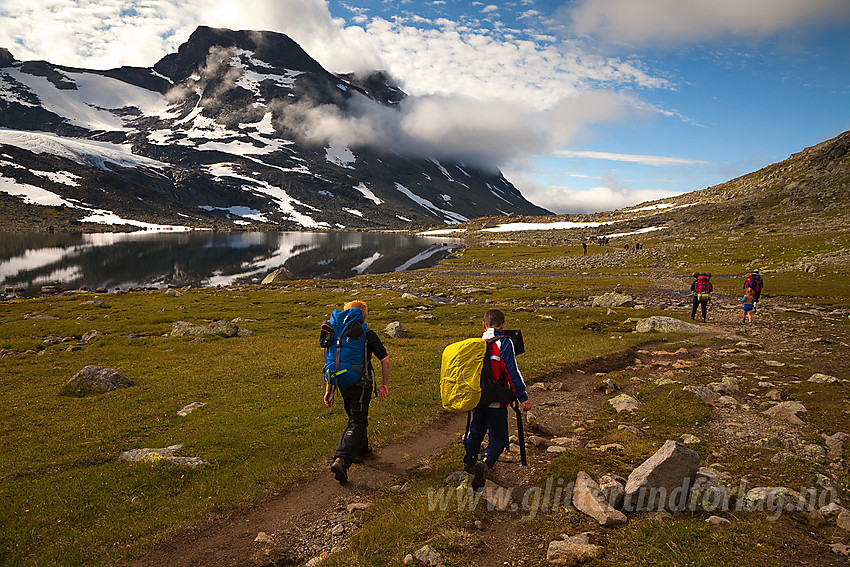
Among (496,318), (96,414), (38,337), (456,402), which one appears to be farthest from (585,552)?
(38,337)

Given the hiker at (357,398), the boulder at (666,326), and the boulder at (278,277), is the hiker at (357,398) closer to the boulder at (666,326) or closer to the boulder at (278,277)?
the boulder at (666,326)

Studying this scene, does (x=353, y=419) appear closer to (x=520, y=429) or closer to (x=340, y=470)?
(x=340, y=470)

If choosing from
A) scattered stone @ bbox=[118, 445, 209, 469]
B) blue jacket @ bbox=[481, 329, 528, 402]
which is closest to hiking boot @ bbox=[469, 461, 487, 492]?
blue jacket @ bbox=[481, 329, 528, 402]

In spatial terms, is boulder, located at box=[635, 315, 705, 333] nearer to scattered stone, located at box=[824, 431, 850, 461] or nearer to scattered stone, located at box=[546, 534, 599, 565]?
scattered stone, located at box=[824, 431, 850, 461]

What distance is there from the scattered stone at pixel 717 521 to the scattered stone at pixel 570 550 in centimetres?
210

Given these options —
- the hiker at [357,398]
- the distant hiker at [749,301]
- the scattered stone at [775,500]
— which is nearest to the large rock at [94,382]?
the hiker at [357,398]

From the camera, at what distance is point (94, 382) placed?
19.7 metres

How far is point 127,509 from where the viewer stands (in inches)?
390

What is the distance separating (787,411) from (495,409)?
1026 cm

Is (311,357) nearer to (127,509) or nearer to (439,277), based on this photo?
(127,509)

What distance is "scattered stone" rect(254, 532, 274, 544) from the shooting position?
847cm

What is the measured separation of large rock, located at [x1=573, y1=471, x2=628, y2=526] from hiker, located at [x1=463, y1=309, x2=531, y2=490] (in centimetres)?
171

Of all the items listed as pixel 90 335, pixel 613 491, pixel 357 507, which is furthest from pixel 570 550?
pixel 90 335

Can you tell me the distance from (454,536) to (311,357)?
19809 millimetres
